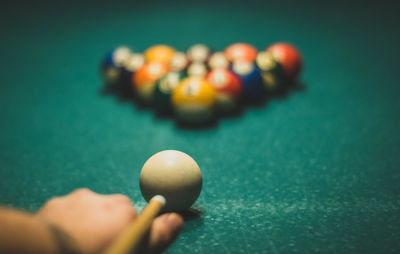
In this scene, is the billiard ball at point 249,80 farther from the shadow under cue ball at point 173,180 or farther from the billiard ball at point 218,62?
the shadow under cue ball at point 173,180

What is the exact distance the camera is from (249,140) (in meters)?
2.78

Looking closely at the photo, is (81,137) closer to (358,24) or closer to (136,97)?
(136,97)

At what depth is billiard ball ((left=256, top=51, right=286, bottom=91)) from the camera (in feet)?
11.1

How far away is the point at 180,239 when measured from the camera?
178cm

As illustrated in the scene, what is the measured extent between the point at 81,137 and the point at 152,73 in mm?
750

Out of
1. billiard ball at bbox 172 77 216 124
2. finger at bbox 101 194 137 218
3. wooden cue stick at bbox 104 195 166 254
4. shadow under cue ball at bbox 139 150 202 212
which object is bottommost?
wooden cue stick at bbox 104 195 166 254

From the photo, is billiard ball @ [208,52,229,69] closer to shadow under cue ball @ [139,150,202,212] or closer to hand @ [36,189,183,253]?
shadow under cue ball @ [139,150,202,212]

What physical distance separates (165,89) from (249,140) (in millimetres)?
749

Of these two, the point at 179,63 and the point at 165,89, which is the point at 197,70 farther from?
the point at 165,89

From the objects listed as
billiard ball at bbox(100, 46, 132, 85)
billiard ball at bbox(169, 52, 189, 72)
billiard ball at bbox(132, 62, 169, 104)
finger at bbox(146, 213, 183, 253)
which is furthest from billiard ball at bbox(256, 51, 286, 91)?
finger at bbox(146, 213, 183, 253)

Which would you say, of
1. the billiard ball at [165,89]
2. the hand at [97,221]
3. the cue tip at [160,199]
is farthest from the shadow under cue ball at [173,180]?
the billiard ball at [165,89]

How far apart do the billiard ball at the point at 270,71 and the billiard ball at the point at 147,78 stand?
75 cm

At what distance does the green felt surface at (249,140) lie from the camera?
1.88 meters

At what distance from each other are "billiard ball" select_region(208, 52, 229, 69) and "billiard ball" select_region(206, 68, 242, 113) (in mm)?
179
